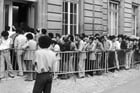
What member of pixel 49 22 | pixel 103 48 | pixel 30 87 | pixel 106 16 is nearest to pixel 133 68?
pixel 103 48

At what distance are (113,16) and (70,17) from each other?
7151 mm

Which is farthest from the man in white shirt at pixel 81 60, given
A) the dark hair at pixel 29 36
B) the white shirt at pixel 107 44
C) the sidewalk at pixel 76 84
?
the dark hair at pixel 29 36

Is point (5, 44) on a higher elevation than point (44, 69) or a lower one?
higher

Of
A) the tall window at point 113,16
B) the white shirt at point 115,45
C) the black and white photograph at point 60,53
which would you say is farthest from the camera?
the tall window at point 113,16

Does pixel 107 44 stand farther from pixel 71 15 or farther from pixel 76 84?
pixel 71 15

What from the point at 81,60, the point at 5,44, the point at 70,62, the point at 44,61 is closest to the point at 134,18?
the point at 81,60

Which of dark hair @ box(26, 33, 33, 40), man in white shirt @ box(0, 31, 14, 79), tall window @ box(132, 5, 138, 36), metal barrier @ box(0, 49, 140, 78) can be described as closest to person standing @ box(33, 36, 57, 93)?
metal barrier @ box(0, 49, 140, 78)

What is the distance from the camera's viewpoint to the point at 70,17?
18.6 metres

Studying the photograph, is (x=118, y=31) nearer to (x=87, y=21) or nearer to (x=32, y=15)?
(x=87, y=21)

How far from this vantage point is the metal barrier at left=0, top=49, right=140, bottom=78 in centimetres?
1140

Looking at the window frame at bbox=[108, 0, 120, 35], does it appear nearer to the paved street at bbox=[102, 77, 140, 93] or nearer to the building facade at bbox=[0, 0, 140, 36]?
the building facade at bbox=[0, 0, 140, 36]

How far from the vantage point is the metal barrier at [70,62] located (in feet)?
37.4

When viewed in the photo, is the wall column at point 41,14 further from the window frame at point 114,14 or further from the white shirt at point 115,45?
the window frame at point 114,14

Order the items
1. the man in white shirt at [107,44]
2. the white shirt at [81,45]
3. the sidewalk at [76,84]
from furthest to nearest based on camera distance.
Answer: the man in white shirt at [107,44]
the white shirt at [81,45]
the sidewalk at [76,84]
